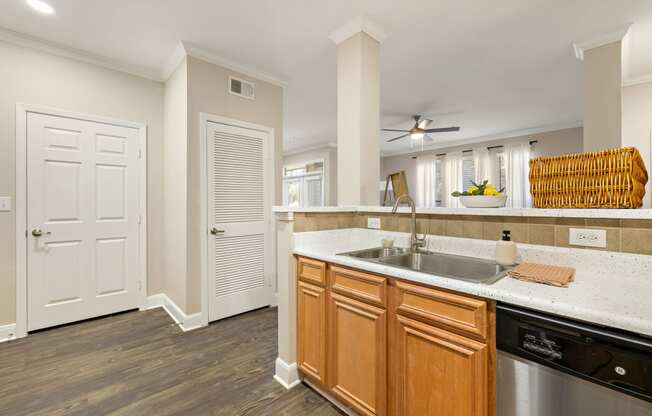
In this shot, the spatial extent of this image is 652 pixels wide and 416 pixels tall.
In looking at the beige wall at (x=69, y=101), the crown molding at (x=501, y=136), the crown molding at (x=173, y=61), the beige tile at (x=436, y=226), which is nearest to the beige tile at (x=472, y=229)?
the beige tile at (x=436, y=226)

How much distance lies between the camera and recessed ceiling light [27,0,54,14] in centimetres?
218

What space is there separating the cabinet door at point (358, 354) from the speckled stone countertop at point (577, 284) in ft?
0.81

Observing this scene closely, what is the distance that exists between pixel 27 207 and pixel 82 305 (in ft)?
3.44

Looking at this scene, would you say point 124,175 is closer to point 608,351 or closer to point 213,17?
point 213,17

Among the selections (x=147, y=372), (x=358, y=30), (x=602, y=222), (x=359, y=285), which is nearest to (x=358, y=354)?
(x=359, y=285)

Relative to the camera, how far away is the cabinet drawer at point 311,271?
1741 mm

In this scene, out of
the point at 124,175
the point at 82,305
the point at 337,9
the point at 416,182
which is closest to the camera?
the point at 337,9

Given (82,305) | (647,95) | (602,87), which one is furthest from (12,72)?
(647,95)

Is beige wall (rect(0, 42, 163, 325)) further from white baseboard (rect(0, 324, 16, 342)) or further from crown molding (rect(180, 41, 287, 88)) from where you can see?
crown molding (rect(180, 41, 287, 88))

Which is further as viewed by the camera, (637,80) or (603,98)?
(637,80)

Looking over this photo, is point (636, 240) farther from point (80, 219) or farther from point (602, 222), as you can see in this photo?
point (80, 219)

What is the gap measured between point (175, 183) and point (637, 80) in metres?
5.34

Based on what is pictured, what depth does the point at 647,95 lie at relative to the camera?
3.33m

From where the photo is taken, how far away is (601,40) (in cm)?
265
